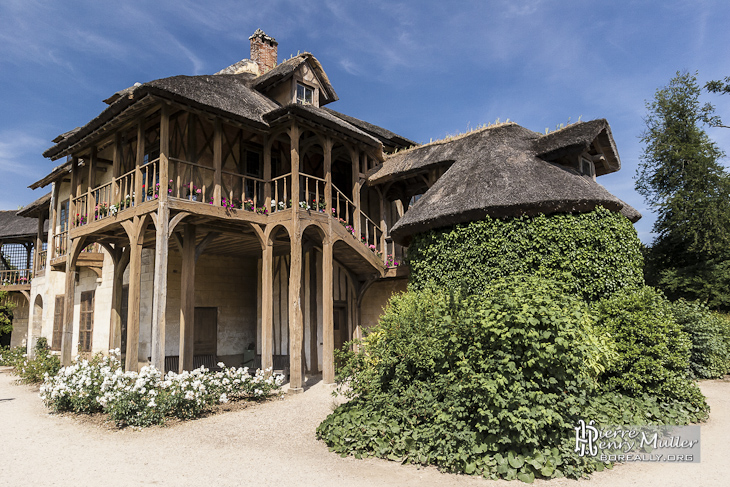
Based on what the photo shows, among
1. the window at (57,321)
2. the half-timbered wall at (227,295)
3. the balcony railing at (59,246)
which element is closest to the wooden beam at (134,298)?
the half-timbered wall at (227,295)

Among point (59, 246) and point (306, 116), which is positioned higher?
point (306, 116)

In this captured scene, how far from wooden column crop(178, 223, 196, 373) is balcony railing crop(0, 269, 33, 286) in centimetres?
1843

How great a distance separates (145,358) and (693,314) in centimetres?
1538

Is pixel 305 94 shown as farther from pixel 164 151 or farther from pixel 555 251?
pixel 555 251

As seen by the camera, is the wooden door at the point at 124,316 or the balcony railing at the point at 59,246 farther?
the balcony railing at the point at 59,246

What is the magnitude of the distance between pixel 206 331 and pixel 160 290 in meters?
5.48

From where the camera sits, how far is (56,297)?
1859 cm

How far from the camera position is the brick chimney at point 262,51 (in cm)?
1723

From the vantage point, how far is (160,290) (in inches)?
389

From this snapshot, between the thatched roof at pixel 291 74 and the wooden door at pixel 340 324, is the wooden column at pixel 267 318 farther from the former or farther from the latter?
the thatched roof at pixel 291 74

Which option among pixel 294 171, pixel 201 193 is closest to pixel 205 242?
pixel 201 193

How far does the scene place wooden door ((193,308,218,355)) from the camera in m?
14.8

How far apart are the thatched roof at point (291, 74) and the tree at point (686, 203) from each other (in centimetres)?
1659

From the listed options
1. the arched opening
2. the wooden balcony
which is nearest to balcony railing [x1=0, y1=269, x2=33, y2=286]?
the wooden balcony
